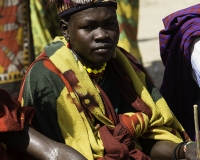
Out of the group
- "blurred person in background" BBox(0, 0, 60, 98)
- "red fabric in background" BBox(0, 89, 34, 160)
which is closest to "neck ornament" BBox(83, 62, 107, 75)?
"red fabric in background" BBox(0, 89, 34, 160)

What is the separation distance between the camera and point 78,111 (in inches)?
152

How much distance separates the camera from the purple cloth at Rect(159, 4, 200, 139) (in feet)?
15.1

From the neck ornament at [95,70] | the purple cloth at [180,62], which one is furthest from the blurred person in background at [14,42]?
the neck ornament at [95,70]

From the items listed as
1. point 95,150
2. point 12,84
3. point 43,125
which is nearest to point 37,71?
point 43,125

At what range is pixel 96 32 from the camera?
3.87 meters

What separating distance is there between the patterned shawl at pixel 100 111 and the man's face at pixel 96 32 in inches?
4.3

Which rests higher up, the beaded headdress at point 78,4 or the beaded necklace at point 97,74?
the beaded headdress at point 78,4

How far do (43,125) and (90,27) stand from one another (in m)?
0.61

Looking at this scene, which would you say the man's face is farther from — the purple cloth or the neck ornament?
→ the purple cloth

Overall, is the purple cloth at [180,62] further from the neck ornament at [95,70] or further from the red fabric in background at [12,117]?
the red fabric in background at [12,117]

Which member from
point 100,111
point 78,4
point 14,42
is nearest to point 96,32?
point 78,4

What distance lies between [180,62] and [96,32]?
1.01 metres

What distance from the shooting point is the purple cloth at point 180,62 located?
4.61 m

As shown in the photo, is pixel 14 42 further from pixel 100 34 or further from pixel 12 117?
pixel 12 117
